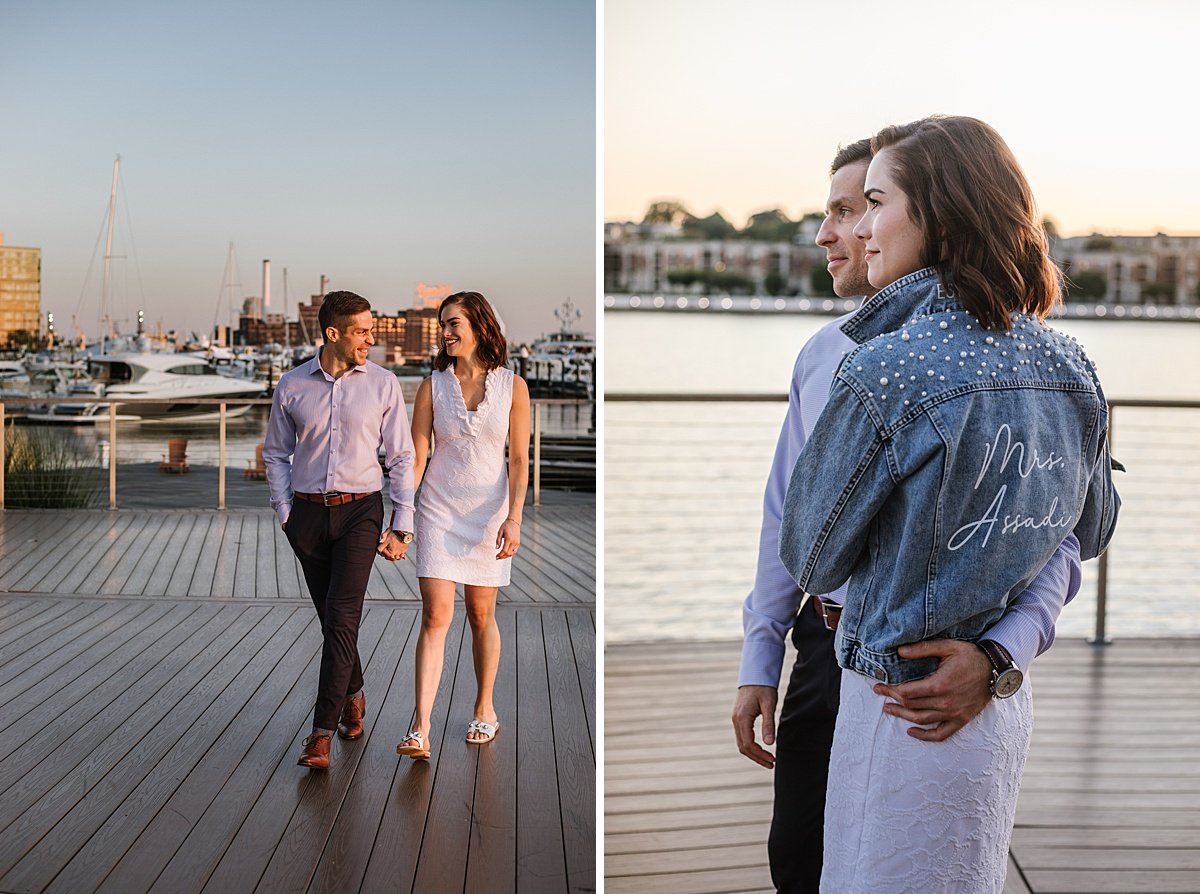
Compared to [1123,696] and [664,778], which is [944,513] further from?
[1123,696]

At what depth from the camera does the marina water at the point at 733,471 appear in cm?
489

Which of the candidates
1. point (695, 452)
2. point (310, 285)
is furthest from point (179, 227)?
point (695, 452)

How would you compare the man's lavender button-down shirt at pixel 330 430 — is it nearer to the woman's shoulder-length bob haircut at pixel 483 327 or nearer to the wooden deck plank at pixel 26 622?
the woman's shoulder-length bob haircut at pixel 483 327

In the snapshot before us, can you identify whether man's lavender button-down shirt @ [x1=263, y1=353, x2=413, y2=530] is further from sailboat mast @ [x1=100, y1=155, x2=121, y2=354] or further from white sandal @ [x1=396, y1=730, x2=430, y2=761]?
white sandal @ [x1=396, y1=730, x2=430, y2=761]

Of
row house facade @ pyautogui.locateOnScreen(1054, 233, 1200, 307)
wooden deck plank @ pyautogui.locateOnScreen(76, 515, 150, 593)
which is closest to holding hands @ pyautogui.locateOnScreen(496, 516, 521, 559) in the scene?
wooden deck plank @ pyautogui.locateOnScreen(76, 515, 150, 593)

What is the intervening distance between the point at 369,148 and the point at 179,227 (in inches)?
17.1

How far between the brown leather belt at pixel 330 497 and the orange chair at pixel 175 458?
0.82ft

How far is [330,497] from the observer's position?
2121 mm

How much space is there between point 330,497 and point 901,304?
129cm

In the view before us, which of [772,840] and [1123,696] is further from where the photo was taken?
[1123,696]

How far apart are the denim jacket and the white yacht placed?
4.57ft

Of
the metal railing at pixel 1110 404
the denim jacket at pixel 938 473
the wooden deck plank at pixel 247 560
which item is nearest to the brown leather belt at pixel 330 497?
the wooden deck plank at pixel 247 560

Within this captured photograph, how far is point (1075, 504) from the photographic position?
1.18 metres

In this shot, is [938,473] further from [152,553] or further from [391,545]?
[152,553]
